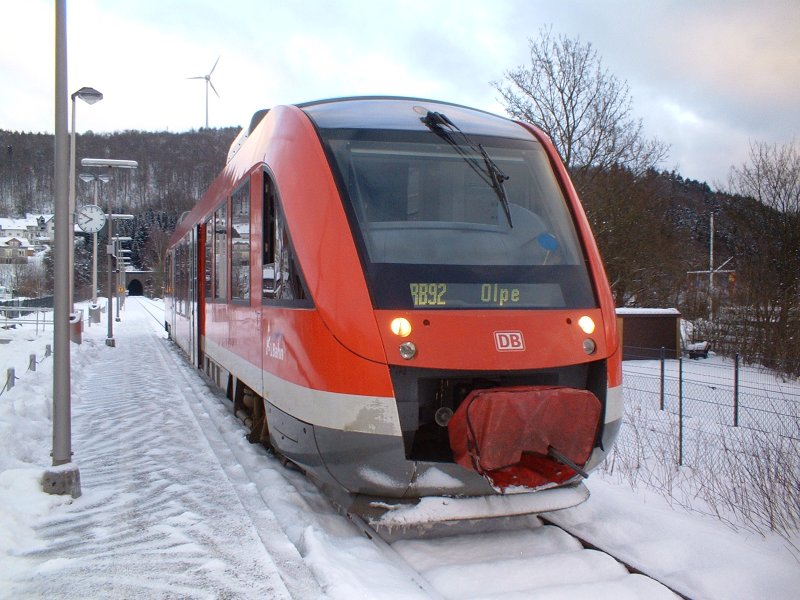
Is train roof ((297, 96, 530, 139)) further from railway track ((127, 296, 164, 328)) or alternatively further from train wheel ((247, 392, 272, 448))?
railway track ((127, 296, 164, 328))

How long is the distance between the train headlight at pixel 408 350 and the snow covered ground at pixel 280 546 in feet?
3.91

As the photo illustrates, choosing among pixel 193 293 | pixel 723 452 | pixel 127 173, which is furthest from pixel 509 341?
pixel 127 173

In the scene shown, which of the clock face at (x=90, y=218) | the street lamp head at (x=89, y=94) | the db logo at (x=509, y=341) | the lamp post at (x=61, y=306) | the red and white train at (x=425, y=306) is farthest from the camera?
the clock face at (x=90, y=218)

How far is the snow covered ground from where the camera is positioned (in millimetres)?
3863

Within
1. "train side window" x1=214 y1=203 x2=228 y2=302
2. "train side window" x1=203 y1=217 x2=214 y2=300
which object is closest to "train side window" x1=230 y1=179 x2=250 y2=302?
"train side window" x1=214 y1=203 x2=228 y2=302

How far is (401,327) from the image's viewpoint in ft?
→ 14.2

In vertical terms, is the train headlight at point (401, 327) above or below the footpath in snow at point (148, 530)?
above

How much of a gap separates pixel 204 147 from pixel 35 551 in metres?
109

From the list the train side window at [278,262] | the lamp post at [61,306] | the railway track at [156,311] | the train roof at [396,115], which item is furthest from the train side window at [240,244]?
the railway track at [156,311]

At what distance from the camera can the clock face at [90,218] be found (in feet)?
62.0

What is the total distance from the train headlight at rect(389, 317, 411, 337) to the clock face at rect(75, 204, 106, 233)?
16.5m

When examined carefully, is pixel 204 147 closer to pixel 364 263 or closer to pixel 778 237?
pixel 778 237

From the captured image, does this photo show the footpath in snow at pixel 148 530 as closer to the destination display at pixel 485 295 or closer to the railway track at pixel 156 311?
the destination display at pixel 485 295

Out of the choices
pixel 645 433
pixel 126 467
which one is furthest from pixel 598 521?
pixel 645 433
